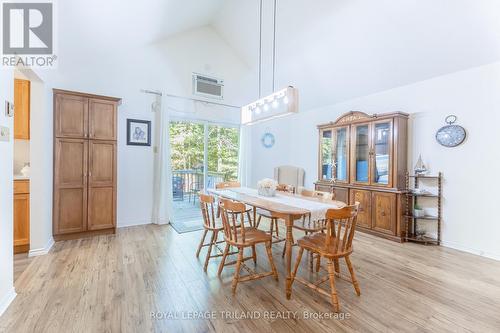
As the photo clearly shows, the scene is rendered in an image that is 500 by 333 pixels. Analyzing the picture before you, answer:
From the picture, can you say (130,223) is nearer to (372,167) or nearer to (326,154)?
(326,154)

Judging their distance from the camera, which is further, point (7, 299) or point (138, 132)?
point (138, 132)

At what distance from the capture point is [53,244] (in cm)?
308

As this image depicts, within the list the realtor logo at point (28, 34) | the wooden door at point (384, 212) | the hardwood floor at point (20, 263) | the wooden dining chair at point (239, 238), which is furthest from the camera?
the wooden door at point (384, 212)

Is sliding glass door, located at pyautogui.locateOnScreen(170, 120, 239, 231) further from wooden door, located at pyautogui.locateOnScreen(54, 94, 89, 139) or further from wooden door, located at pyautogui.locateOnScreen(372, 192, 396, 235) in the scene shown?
wooden door, located at pyautogui.locateOnScreen(372, 192, 396, 235)

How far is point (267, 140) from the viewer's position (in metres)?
5.61

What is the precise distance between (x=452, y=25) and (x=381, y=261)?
9.32 feet

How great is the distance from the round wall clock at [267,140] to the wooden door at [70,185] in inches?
139

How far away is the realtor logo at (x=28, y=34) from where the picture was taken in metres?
1.95

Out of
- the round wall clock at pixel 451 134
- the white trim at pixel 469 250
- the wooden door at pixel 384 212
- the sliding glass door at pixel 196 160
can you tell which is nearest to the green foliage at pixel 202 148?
the sliding glass door at pixel 196 160

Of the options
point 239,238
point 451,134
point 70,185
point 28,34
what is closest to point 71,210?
point 70,185

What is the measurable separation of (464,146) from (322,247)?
8.67 ft

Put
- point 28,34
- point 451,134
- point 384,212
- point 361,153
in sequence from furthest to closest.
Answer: point 361,153 → point 384,212 → point 451,134 → point 28,34

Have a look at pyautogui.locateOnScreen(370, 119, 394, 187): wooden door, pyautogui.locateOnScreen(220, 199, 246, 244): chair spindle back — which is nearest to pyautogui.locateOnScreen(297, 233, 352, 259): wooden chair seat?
pyautogui.locateOnScreen(220, 199, 246, 244): chair spindle back

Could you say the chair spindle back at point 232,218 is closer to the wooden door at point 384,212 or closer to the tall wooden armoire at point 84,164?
the tall wooden armoire at point 84,164
